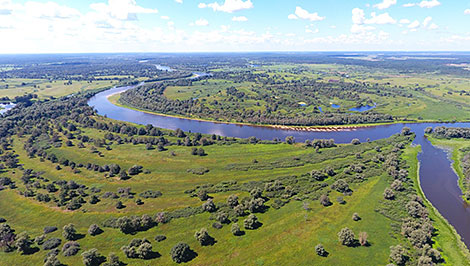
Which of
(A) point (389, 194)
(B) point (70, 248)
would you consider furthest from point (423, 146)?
(B) point (70, 248)

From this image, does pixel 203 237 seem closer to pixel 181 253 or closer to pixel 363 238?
pixel 181 253

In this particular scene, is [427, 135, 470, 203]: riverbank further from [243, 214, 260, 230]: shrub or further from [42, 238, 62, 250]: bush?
[42, 238, 62, 250]: bush

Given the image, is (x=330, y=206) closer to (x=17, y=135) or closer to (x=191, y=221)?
(x=191, y=221)

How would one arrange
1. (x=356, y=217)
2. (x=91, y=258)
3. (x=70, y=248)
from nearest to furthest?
(x=91, y=258)
(x=70, y=248)
(x=356, y=217)

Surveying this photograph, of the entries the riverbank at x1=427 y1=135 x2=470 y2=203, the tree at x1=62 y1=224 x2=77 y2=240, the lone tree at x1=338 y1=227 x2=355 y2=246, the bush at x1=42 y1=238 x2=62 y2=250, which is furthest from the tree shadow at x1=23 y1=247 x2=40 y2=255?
the riverbank at x1=427 y1=135 x2=470 y2=203

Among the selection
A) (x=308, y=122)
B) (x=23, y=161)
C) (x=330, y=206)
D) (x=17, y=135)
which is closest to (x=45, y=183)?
(x=23, y=161)
